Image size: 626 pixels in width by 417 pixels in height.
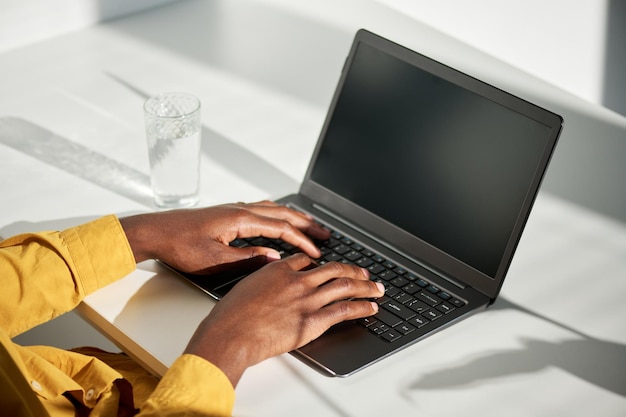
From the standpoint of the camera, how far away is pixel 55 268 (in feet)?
4.21

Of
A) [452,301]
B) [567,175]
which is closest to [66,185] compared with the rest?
[452,301]

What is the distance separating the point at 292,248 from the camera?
139 centimetres

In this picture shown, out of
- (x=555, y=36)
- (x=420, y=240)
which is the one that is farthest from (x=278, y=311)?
(x=555, y=36)

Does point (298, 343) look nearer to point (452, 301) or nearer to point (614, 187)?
point (452, 301)

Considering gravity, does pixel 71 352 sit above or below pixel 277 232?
below

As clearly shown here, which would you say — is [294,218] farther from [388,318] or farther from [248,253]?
[388,318]

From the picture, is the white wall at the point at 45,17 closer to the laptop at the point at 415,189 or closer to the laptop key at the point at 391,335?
the laptop at the point at 415,189

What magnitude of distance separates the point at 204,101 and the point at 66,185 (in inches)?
15.0

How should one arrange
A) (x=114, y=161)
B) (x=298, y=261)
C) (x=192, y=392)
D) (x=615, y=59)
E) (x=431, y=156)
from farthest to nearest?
(x=615, y=59) < (x=114, y=161) < (x=431, y=156) < (x=298, y=261) < (x=192, y=392)

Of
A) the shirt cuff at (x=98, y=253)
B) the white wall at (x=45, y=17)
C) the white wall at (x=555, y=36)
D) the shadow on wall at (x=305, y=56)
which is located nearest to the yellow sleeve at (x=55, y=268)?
the shirt cuff at (x=98, y=253)

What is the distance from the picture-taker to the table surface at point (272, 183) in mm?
1169

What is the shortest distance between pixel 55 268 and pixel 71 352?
118mm

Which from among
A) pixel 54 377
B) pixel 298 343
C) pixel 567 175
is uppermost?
pixel 567 175

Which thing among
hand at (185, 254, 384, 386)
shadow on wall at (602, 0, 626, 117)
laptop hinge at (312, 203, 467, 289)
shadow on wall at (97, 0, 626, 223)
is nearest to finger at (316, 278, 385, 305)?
hand at (185, 254, 384, 386)
